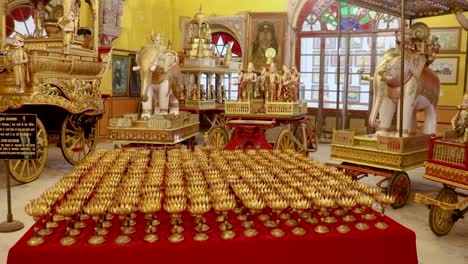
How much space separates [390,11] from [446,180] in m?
3.11

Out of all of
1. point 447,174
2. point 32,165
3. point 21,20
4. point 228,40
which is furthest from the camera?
point 228,40

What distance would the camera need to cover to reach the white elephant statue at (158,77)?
677 cm

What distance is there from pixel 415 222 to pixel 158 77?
4.25 meters

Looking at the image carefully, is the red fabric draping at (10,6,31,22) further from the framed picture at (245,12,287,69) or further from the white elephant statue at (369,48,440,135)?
the white elephant statue at (369,48,440,135)

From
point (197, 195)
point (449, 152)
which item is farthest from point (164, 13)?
point (197, 195)

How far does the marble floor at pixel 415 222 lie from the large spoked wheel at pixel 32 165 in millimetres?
112

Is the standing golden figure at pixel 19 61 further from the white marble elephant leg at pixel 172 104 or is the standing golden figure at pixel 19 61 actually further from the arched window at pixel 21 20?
the arched window at pixel 21 20

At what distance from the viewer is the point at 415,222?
15.7 feet

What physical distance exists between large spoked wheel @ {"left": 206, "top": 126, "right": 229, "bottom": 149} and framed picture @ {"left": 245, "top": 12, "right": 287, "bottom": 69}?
4.90 metres

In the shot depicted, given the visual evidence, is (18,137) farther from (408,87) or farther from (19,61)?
(408,87)

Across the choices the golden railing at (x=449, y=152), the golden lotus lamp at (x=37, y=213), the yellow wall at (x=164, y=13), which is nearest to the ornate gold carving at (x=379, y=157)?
the golden railing at (x=449, y=152)

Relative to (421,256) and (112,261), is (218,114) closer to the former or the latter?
(421,256)

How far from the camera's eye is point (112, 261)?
1850 mm

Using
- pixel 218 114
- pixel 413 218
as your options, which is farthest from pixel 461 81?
pixel 413 218
